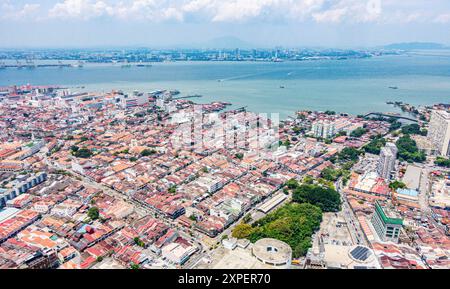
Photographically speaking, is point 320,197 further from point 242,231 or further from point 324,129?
point 324,129

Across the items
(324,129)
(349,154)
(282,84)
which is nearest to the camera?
(349,154)

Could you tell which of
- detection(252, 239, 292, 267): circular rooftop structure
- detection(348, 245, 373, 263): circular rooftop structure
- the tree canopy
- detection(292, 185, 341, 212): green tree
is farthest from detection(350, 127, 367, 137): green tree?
detection(252, 239, 292, 267): circular rooftop structure

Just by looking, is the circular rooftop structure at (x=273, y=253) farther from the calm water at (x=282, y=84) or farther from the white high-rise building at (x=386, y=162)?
the calm water at (x=282, y=84)

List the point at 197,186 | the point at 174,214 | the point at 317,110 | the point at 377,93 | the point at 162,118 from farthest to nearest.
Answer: the point at 377,93 < the point at 317,110 < the point at 162,118 < the point at 197,186 < the point at 174,214

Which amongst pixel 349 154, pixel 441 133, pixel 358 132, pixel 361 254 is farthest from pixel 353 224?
pixel 358 132

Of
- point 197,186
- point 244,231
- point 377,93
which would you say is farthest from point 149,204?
point 377,93

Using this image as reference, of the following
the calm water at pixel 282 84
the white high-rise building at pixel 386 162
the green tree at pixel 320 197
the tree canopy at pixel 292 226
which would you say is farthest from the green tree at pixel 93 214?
the calm water at pixel 282 84
